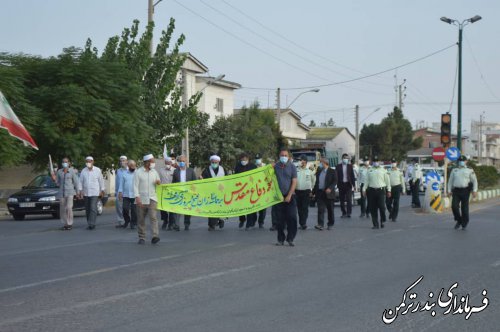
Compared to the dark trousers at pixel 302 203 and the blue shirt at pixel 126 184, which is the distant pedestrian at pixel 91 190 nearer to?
the blue shirt at pixel 126 184

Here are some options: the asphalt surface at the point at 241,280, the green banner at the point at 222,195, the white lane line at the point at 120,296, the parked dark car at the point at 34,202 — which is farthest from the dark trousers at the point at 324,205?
the parked dark car at the point at 34,202

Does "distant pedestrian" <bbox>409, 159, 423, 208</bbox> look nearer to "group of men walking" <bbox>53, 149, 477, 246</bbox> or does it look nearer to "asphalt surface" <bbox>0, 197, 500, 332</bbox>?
"group of men walking" <bbox>53, 149, 477, 246</bbox>

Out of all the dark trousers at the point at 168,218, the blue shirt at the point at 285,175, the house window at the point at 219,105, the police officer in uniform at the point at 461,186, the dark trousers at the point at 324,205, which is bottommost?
the dark trousers at the point at 168,218

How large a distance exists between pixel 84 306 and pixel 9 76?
2465 cm

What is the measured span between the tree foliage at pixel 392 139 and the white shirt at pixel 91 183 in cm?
6795

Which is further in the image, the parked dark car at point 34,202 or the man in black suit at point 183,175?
the parked dark car at point 34,202

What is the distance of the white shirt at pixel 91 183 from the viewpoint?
20.9m

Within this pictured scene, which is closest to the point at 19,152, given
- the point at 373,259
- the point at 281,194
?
the point at 281,194

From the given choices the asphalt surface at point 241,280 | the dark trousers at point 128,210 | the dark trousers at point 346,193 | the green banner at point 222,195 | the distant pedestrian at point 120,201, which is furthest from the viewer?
the dark trousers at point 346,193

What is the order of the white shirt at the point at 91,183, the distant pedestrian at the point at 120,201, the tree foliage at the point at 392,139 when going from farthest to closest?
the tree foliage at the point at 392,139 < the distant pedestrian at the point at 120,201 < the white shirt at the point at 91,183

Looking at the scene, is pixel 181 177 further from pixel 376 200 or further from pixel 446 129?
pixel 446 129

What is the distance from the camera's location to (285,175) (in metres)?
15.9

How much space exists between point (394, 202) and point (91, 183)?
8.83 metres

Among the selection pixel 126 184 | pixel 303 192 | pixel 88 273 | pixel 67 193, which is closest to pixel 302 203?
pixel 303 192
